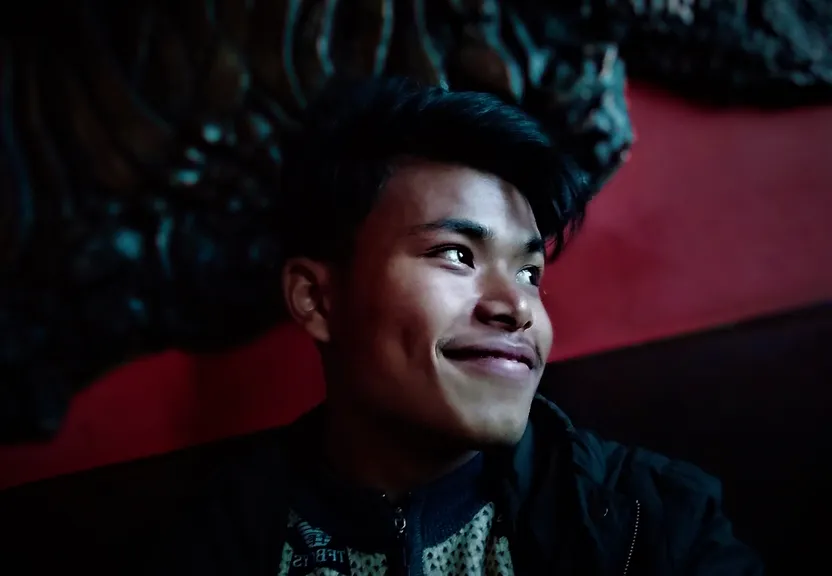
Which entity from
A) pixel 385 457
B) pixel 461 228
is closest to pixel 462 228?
pixel 461 228

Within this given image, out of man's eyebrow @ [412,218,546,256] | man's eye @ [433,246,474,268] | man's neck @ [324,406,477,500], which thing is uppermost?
man's eyebrow @ [412,218,546,256]

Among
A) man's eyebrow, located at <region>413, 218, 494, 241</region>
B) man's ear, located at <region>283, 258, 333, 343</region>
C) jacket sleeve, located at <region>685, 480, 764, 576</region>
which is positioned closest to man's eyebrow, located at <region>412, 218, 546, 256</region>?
man's eyebrow, located at <region>413, 218, 494, 241</region>

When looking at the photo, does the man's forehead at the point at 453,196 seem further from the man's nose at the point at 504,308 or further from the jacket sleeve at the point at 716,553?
the jacket sleeve at the point at 716,553

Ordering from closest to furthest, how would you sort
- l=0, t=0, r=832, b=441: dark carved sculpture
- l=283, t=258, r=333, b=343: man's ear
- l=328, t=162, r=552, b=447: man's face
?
l=328, t=162, r=552, b=447: man's face
l=283, t=258, r=333, b=343: man's ear
l=0, t=0, r=832, b=441: dark carved sculpture

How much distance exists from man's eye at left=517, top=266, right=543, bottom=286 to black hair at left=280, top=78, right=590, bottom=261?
6 centimetres

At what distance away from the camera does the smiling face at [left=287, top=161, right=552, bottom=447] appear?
507 millimetres

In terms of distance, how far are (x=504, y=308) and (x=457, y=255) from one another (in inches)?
2.6

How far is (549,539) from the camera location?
0.55 m

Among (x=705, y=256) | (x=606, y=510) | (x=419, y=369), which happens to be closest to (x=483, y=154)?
(x=419, y=369)

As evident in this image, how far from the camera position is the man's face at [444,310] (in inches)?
19.9

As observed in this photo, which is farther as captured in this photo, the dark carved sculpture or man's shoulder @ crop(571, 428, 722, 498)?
the dark carved sculpture

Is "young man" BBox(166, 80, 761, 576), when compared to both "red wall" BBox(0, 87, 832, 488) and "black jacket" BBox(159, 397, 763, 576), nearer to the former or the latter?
"black jacket" BBox(159, 397, 763, 576)

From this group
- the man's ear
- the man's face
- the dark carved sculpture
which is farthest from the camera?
the dark carved sculpture

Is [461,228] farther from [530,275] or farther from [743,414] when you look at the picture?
[743,414]
